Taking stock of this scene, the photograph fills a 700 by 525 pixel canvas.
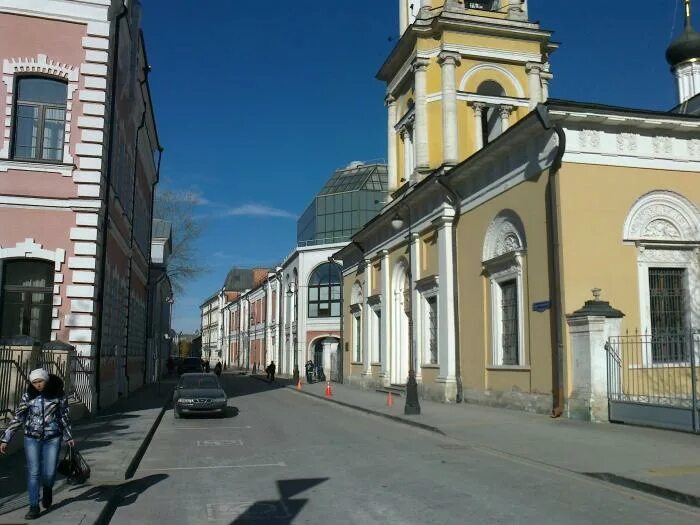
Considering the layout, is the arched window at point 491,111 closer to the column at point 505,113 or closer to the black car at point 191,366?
the column at point 505,113

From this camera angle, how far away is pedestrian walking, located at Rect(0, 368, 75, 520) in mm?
7367

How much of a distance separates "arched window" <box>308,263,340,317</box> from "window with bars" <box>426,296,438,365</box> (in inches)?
1169

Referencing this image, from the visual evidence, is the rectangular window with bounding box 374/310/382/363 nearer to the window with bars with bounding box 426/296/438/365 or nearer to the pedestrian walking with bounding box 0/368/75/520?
the window with bars with bounding box 426/296/438/365

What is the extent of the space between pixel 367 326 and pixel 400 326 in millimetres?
4998

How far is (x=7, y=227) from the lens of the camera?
697 inches

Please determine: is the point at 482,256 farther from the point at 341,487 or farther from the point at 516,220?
the point at 341,487

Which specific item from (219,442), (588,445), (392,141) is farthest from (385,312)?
(588,445)

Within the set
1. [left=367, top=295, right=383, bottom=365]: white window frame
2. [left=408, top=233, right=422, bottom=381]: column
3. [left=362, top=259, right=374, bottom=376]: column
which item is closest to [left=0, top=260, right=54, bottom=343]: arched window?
[left=408, top=233, right=422, bottom=381]: column

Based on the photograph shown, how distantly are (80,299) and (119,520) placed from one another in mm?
11142

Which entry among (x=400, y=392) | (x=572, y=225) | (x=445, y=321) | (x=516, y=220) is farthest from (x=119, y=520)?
(x=400, y=392)

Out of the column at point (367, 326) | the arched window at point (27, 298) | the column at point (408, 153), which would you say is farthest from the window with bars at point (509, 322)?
the column at point (367, 326)

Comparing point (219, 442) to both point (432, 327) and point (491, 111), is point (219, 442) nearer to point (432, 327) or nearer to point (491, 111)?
point (432, 327)

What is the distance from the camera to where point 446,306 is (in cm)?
2422

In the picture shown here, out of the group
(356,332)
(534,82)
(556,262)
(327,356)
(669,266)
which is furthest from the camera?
(327,356)
